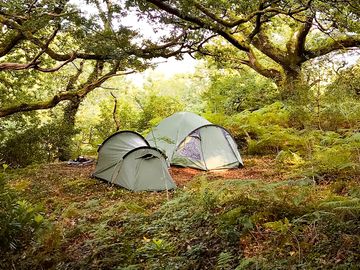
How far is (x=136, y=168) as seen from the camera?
8.58 meters

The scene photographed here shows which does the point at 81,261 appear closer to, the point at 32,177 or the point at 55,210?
the point at 55,210

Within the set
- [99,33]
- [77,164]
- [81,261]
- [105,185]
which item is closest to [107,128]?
[77,164]

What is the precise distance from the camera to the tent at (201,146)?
10438mm

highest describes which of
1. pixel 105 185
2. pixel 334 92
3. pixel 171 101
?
pixel 171 101

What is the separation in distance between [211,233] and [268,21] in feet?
24.3

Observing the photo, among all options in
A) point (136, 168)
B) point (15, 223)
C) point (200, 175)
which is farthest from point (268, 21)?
point (15, 223)

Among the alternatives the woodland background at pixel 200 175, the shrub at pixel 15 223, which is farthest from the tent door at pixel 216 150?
the shrub at pixel 15 223

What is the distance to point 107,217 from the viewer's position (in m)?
6.02

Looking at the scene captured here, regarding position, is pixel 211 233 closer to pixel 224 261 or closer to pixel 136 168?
pixel 224 261

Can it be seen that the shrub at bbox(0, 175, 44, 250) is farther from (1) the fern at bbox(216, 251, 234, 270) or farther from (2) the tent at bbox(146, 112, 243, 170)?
(2) the tent at bbox(146, 112, 243, 170)

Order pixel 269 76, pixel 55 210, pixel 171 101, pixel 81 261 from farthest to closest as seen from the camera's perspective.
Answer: pixel 171 101 < pixel 269 76 < pixel 55 210 < pixel 81 261

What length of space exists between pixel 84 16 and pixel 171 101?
997cm

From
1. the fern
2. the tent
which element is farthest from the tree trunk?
the fern

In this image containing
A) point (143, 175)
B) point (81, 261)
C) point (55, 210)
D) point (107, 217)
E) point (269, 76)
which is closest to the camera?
point (81, 261)
